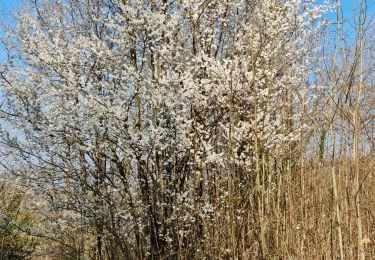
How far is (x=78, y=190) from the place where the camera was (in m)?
5.47

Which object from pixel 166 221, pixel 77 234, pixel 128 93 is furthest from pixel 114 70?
pixel 77 234

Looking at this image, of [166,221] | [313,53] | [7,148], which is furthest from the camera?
[313,53]

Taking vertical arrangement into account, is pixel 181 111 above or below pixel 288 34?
below

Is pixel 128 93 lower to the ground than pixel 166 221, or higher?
higher

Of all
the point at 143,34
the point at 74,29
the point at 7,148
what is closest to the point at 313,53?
the point at 143,34

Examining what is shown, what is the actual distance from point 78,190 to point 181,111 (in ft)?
5.51

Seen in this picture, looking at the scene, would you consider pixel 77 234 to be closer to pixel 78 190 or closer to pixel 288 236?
pixel 78 190

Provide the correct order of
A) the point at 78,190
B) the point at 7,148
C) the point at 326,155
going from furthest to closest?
the point at 7,148
the point at 78,190
the point at 326,155

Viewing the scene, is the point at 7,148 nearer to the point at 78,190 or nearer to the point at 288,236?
the point at 78,190

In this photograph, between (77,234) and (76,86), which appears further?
(77,234)

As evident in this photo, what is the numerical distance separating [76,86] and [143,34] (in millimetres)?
971

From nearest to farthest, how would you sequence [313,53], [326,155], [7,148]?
[326,155]
[7,148]
[313,53]

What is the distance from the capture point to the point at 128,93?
5051 mm

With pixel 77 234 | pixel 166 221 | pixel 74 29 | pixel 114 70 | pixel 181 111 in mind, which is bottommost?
pixel 77 234
